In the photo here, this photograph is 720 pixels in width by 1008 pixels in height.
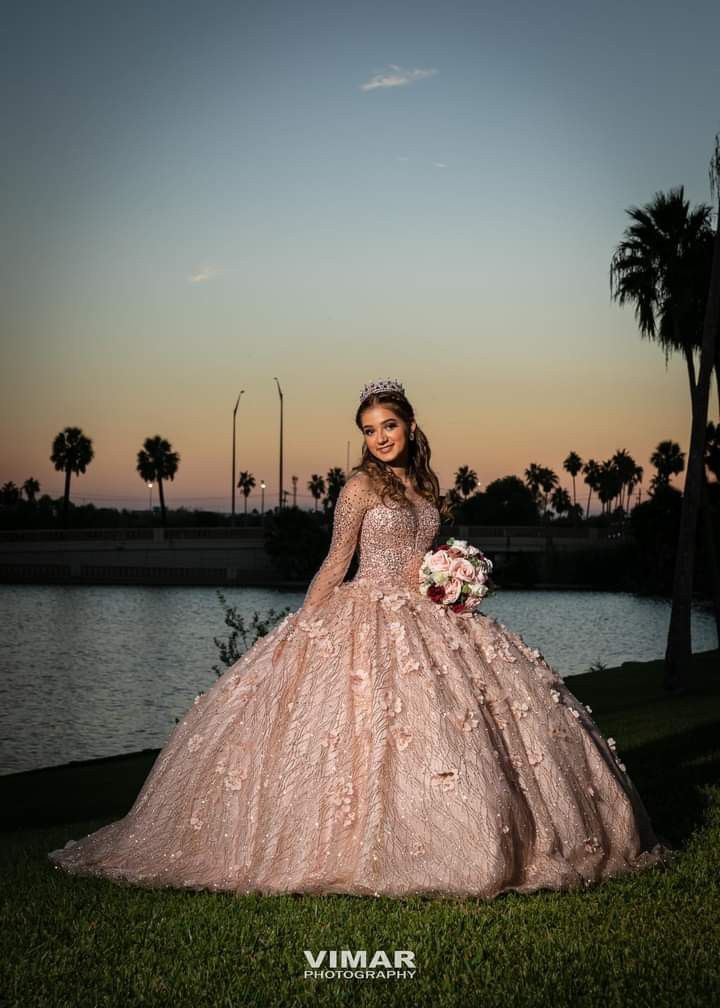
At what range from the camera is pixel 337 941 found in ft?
16.4

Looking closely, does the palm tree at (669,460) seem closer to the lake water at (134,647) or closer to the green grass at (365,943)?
the lake water at (134,647)

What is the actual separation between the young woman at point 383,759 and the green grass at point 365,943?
0.15 meters

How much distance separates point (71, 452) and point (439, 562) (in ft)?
343

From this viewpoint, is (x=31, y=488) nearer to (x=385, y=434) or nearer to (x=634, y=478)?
(x=634, y=478)

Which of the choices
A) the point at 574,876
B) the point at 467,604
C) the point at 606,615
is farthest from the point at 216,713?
the point at 606,615

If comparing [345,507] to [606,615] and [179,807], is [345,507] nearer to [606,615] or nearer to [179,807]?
[179,807]

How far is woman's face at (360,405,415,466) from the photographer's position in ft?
21.5

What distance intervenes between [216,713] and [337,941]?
1588 mm

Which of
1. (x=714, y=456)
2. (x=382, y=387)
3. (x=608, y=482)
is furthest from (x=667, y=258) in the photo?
(x=608, y=482)

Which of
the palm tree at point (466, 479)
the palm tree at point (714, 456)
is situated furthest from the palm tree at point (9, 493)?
the palm tree at point (714, 456)

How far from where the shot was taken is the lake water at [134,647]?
27219 mm

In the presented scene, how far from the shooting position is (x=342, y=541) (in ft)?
21.0

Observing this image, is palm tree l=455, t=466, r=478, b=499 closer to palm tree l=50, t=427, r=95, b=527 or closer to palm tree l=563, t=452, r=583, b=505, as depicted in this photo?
palm tree l=563, t=452, r=583, b=505

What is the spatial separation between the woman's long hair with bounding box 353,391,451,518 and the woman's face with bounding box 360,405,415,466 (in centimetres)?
3
